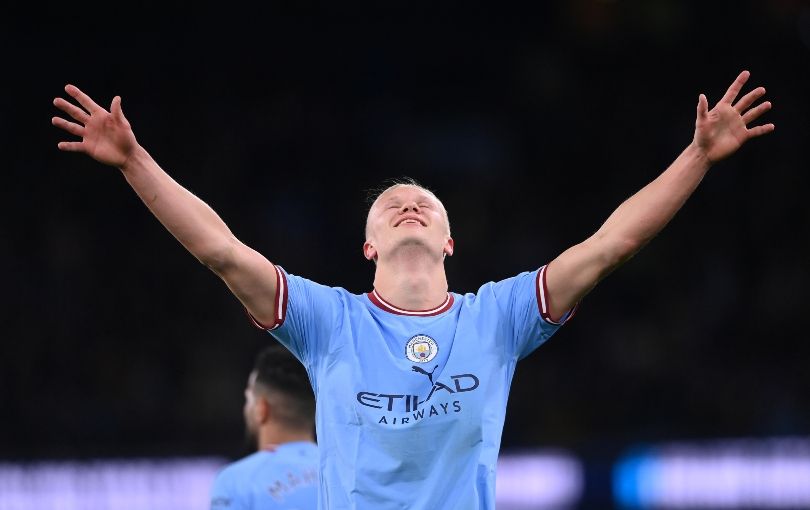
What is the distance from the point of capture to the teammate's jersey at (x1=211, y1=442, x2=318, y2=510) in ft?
15.9

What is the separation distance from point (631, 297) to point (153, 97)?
19.5ft

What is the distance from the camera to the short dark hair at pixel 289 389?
515cm

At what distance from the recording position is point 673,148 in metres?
14.3

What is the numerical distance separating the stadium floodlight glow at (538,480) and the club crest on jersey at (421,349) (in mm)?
6522

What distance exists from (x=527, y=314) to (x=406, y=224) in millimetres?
567

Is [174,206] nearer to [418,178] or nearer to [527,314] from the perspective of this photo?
[527,314]

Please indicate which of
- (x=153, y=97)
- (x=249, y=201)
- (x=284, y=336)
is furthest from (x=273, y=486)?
(x=153, y=97)

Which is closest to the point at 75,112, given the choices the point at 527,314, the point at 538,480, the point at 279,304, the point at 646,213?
the point at 279,304

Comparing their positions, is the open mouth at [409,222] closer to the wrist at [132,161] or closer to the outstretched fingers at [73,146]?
the wrist at [132,161]

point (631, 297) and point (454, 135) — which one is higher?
point (454, 135)

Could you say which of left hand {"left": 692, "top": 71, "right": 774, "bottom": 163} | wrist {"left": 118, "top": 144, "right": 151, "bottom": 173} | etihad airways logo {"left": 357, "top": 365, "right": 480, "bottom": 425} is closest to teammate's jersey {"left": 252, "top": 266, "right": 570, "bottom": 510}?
etihad airways logo {"left": 357, "top": 365, "right": 480, "bottom": 425}

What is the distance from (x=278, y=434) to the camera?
5148 mm

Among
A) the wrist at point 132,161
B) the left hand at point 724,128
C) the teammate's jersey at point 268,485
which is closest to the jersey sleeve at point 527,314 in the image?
the left hand at point 724,128

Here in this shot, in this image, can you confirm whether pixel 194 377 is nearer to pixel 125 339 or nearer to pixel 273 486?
pixel 125 339
